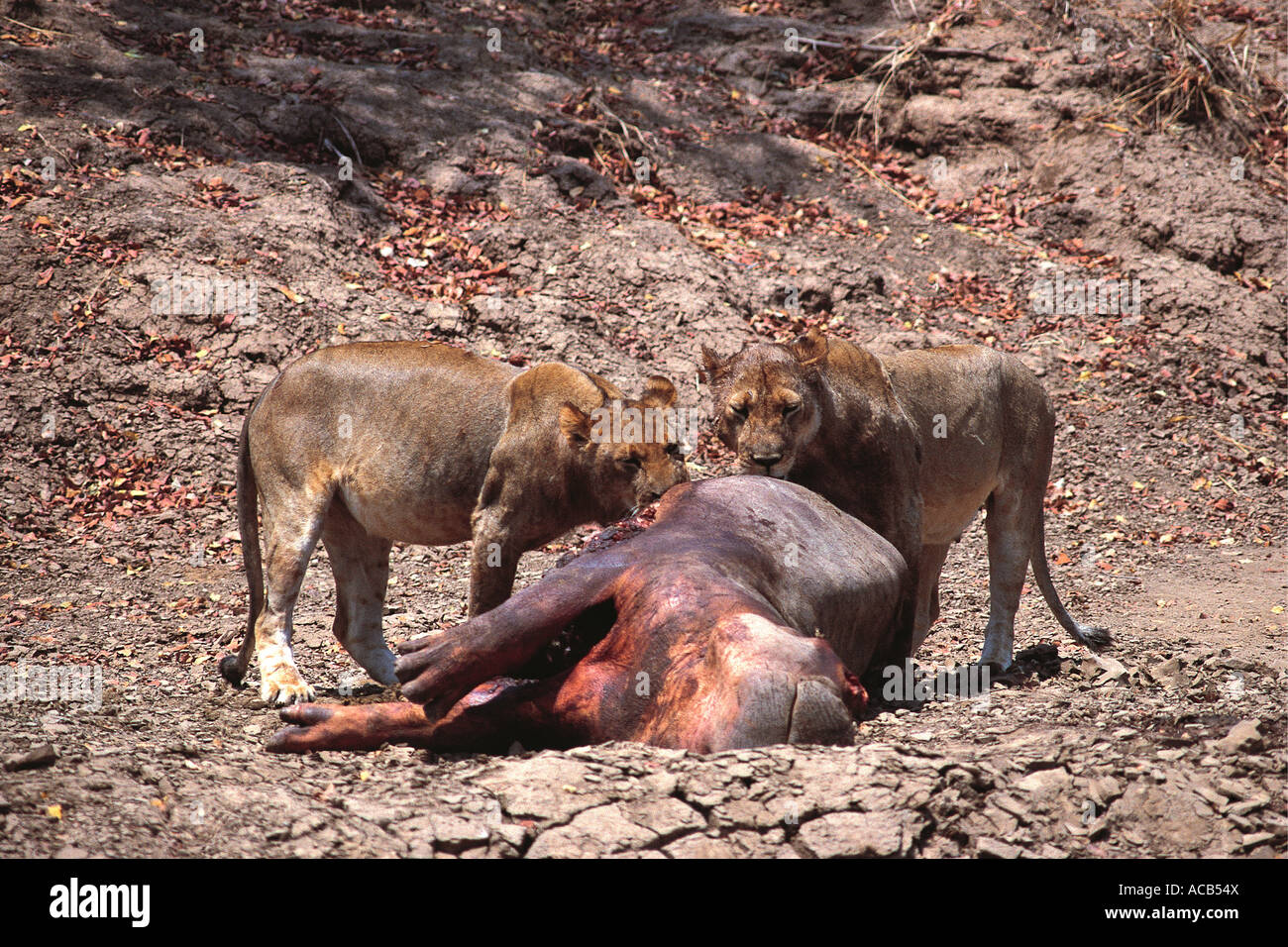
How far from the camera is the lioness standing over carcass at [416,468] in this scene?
20.3 ft

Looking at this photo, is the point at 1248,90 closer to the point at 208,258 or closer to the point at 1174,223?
the point at 1174,223

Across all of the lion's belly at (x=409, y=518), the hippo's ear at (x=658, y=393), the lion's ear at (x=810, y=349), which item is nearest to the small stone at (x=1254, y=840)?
the lion's ear at (x=810, y=349)

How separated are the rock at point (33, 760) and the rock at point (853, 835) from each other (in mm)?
2466

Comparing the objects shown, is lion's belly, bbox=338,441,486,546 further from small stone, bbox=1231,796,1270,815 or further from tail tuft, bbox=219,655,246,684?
small stone, bbox=1231,796,1270,815

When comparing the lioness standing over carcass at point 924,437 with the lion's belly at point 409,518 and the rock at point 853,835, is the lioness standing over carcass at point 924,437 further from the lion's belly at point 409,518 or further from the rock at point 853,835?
the rock at point 853,835

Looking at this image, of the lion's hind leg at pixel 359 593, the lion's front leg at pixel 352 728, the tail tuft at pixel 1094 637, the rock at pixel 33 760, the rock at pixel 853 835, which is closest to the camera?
the rock at pixel 853 835

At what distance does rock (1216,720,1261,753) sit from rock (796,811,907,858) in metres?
1.33

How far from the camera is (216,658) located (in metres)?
7.47

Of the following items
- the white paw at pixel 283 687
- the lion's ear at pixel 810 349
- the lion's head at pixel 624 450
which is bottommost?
the white paw at pixel 283 687

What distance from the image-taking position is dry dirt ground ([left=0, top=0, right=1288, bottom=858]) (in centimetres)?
386

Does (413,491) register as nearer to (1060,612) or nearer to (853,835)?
(853,835)

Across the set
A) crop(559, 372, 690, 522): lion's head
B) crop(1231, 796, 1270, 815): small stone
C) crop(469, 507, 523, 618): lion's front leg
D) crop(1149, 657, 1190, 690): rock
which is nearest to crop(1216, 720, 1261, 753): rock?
crop(1231, 796, 1270, 815): small stone

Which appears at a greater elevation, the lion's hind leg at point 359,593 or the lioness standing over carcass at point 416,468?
the lioness standing over carcass at point 416,468

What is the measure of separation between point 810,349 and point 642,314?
5875mm
